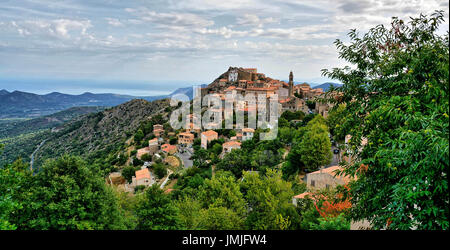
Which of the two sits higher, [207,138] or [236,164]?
[207,138]

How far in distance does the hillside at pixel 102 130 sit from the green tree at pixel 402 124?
54984 mm

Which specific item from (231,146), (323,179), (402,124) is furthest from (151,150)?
(402,124)

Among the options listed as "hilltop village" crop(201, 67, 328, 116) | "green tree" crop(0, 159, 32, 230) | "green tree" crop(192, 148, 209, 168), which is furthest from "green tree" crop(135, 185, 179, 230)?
"green tree" crop(192, 148, 209, 168)

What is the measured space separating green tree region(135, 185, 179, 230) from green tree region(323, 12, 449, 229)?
17.8 feet

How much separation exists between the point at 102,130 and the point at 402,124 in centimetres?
8002

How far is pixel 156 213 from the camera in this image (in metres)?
8.47

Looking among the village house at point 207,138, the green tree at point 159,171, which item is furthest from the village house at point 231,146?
the green tree at point 159,171

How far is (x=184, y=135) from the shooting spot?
4400 centimetres

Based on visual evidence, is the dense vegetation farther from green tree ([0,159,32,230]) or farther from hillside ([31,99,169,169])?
hillside ([31,99,169,169])

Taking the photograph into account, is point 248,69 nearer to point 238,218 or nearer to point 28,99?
point 238,218

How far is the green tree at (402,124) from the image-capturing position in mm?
3689

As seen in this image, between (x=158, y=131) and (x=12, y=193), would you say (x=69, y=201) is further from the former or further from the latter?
(x=158, y=131)

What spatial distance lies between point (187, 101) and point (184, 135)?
820 inches
